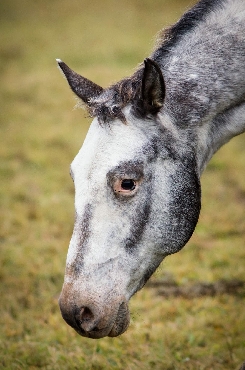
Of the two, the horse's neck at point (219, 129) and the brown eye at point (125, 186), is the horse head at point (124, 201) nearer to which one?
the brown eye at point (125, 186)

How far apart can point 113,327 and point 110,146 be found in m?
1.12

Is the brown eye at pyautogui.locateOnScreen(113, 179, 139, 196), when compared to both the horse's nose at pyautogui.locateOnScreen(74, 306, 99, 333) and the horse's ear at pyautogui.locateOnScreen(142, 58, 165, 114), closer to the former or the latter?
the horse's ear at pyautogui.locateOnScreen(142, 58, 165, 114)

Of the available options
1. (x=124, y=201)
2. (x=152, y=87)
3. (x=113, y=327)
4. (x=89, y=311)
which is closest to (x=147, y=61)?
(x=152, y=87)

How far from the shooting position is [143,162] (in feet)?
9.80

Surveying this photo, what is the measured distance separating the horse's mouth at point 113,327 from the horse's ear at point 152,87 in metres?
1.26

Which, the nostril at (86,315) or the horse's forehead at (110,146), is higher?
the horse's forehead at (110,146)

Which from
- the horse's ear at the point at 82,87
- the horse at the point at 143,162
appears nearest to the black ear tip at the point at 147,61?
the horse at the point at 143,162

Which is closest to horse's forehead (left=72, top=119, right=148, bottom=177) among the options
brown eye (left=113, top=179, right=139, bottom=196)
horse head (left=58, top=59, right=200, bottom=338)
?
horse head (left=58, top=59, right=200, bottom=338)

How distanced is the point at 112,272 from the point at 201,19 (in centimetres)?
199

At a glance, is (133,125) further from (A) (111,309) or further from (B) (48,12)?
(B) (48,12)

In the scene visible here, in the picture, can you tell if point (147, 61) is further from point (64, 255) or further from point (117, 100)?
point (64, 255)

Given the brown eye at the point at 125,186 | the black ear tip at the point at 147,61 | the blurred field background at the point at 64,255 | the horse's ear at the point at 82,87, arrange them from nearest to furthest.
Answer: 1. the black ear tip at the point at 147,61
2. the brown eye at the point at 125,186
3. the horse's ear at the point at 82,87
4. the blurred field background at the point at 64,255

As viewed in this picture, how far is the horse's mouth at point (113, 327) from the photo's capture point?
2.83 meters

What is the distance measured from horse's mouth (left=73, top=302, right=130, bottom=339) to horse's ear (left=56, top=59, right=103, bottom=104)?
1412mm
